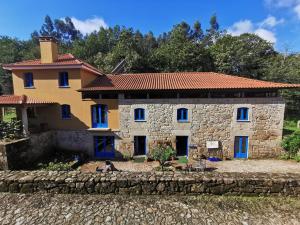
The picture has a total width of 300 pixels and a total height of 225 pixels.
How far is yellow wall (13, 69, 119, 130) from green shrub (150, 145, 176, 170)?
3.65 metres

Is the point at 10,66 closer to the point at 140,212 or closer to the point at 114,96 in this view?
the point at 114,96

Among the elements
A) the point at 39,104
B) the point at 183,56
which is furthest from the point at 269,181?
the point at 183,56

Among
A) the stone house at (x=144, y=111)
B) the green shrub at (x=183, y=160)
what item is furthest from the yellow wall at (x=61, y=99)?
the green shrub at (x=183, y=160)

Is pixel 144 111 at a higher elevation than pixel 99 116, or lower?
higher

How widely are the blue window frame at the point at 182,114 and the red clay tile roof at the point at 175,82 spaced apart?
1771mm

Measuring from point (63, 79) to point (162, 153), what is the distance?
1007 centimetres

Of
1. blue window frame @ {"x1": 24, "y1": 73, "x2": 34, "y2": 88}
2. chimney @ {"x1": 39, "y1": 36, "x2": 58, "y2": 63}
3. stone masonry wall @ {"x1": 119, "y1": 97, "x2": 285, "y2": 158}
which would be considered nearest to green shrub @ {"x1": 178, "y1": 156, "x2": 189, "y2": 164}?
stone masonry wall @ {"x1": 119, "y1": 97, "x2": 285, "y2": 158}

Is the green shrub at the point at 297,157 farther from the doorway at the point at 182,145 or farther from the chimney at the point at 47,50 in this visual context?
the chimney at the point at 47,50

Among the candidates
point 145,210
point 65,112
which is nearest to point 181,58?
point 65,112

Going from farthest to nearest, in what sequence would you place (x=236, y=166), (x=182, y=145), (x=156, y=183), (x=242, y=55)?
(x=242, y=55) → (x=182, y=145) → (x=236, y=166) → (x=156, y=183)

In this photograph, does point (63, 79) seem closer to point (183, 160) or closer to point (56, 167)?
point (56, 167)

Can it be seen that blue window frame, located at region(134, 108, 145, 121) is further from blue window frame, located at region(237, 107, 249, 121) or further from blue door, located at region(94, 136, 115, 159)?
blue window frame, located at region(237, 107, 249, 121)

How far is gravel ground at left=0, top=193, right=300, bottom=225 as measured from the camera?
4.31m

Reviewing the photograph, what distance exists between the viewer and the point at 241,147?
45.9 ft
